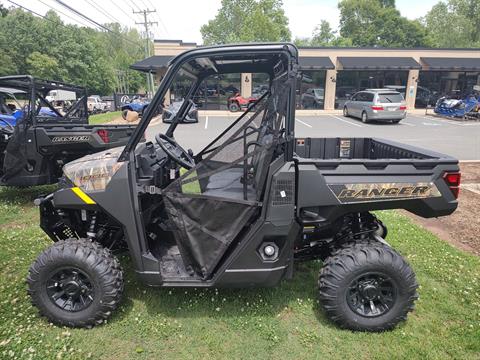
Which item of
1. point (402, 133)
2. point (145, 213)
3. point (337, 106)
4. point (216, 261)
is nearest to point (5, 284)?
point (145, 213)

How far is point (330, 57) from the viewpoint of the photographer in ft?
87.6

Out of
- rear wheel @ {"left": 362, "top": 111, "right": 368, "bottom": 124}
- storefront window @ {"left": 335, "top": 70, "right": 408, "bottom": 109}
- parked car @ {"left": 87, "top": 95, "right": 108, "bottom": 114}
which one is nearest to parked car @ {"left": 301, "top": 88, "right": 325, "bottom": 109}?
storefront window @ {"left": 335, "top": 70, "right": 408, "bottom": 109}

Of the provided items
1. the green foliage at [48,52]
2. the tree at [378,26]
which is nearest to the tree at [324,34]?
the tree at [378,26]

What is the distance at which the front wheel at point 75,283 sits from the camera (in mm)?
2793

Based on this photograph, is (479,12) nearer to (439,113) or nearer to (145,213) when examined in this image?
(439,113)

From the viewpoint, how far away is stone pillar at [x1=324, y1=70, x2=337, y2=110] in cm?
2652

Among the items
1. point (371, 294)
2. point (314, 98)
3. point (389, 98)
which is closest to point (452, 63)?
point (314, 98)

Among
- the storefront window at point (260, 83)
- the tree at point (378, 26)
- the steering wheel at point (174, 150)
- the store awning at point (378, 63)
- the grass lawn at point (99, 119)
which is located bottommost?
the grass lawn at point (99, 119)

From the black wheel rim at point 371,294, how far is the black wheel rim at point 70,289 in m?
2.12

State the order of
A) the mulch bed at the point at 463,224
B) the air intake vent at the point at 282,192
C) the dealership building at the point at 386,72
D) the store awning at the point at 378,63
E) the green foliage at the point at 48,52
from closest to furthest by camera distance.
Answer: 1. the air intake vent at the point at 282,192
2. the mulch bed at the point at 463,224
3. the store awning at the point at 378,63
4. the dealership building at the point at 386,72
5. the green foliage at the point at 48,52

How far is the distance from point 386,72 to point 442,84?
16.3 ft

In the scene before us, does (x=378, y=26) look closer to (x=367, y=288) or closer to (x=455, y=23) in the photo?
(x=455, y=23)

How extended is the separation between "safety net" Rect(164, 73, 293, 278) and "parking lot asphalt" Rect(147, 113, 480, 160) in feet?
24.8

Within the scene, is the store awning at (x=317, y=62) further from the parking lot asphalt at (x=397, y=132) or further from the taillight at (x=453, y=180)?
the taillight at (x=453, y=180)
